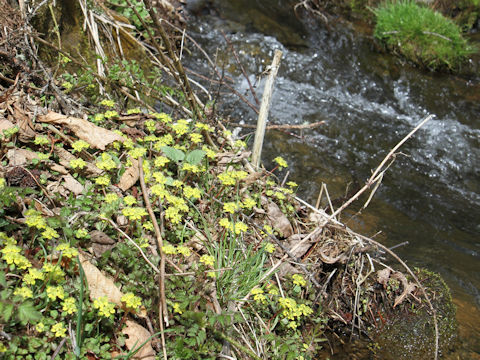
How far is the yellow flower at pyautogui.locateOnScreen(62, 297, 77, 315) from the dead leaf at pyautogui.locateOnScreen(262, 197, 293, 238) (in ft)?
5.22

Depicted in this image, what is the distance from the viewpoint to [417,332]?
3.04 m

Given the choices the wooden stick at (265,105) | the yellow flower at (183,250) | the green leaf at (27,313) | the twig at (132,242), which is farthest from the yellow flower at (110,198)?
the wooden stick at (265,105)

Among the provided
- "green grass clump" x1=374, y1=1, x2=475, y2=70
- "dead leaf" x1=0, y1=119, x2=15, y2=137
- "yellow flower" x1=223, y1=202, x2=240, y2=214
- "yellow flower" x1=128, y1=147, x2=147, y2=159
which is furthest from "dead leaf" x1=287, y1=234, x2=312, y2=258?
"green grass clump" x1=374, y1=1, x2=475, y2=70

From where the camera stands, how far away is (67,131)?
3.01 meters

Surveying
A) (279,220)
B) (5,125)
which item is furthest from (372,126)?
(5,125)

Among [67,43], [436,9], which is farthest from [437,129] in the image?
[67,43]

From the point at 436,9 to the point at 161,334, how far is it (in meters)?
8.69

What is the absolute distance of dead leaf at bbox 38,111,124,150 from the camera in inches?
118

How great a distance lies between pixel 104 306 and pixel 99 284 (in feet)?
0.72

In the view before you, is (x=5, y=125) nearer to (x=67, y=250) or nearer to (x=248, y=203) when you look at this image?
(x=67, y=250)

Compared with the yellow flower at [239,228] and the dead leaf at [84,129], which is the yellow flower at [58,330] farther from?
the dead leaf at [84,129]

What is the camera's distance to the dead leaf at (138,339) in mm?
2073

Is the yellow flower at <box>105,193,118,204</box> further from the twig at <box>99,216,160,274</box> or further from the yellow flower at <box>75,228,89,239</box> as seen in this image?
the yellow flower at <box>75,228,89,239</box>

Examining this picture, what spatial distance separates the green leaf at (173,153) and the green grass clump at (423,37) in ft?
20.0
